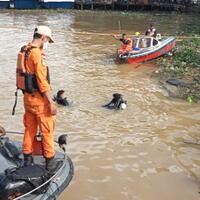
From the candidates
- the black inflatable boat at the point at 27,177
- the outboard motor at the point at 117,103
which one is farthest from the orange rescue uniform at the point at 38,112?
the outboard motor at the point at 117,103

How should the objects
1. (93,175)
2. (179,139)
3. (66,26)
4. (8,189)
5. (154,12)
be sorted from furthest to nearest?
(154,12)
(66,26)
(179,139)
(93,175)
(8,189)

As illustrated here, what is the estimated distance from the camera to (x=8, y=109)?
12.3 metres

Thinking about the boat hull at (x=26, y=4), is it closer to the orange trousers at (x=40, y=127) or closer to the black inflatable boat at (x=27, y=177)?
the black inflatable boat at (x=27, y=177)

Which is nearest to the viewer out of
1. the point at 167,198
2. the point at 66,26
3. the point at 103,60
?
the point at 167,198

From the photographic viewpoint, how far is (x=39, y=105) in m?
6.17

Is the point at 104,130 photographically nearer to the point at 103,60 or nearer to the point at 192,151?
the point at 192,151

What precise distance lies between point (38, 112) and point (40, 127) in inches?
9.0

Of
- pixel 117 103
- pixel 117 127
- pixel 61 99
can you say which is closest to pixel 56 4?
pixel 61 99

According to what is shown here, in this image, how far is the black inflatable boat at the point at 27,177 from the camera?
553 centimetres

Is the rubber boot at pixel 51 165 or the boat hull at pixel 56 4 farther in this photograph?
the boat hull at pixel 56 4

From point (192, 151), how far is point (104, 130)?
2.31m

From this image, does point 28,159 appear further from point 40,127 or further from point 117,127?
point 117,127

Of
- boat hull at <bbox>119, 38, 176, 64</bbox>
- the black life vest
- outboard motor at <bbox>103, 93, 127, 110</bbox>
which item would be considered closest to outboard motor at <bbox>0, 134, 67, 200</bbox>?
the black life vest

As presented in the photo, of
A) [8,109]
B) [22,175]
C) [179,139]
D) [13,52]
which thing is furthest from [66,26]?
[22,175]
